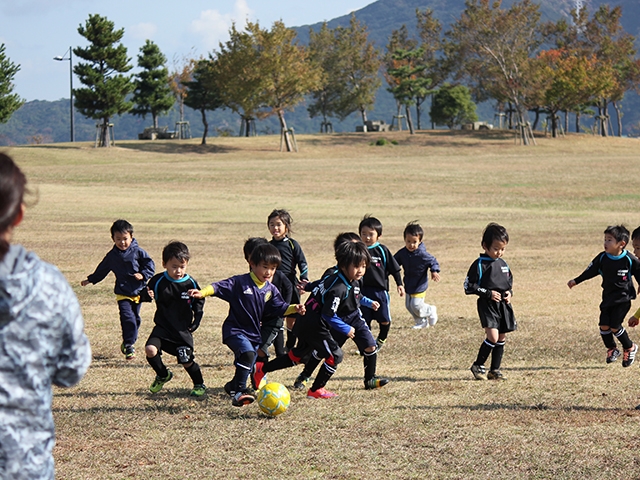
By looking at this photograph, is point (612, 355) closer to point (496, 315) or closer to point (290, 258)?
point (496, 315)

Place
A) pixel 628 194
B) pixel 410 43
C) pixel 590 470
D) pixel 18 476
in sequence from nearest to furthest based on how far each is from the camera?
pixel 18 476, pixel 590 470, pixel 628 194, pixel 410 43

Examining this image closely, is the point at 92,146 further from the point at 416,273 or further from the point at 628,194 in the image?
the point at 416,273

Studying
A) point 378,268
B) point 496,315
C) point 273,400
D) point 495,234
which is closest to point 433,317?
point 378,268

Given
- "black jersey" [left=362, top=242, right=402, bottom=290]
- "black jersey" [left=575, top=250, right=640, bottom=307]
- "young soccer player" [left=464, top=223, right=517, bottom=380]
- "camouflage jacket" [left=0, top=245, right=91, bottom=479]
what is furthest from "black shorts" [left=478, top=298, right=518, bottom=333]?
"camouflage jacket" [left=0, top=245, right=91, bottom=479]

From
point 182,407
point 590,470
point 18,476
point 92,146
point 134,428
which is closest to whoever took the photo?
point 18,476

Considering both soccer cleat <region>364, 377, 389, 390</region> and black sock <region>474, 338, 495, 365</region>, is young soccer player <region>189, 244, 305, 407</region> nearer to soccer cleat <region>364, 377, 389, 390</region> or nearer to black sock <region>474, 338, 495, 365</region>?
soccer cleat <region>364, 377, 389, 390</region>

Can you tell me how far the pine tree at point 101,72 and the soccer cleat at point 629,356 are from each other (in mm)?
56334

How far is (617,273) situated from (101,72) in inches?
2346

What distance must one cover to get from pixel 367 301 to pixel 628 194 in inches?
1175

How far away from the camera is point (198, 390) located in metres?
7.68

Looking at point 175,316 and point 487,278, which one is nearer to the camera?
point 175,316

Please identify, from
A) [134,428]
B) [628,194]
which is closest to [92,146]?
[628,194]

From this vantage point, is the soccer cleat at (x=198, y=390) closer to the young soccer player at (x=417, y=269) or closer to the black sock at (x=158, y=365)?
the black sock at (x=158, y=365)

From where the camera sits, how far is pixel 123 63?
6322 cm
